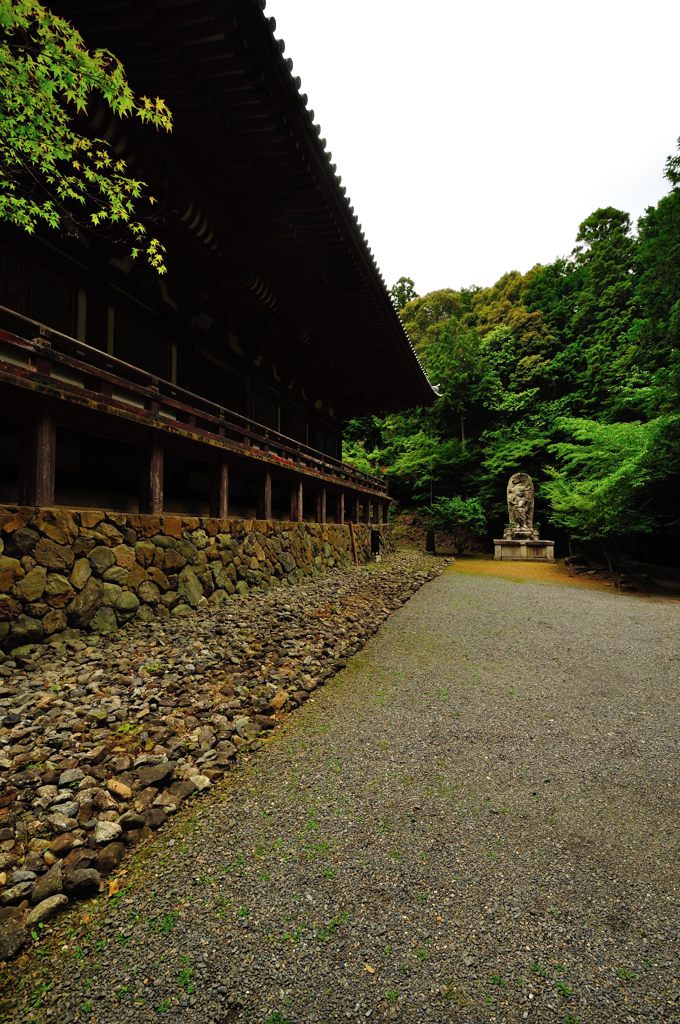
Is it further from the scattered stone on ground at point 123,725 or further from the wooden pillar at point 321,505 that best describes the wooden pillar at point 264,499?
the wooden pillar at point 321,505

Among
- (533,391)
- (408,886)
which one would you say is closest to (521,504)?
(533,391)

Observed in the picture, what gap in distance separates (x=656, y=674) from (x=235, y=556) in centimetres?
578

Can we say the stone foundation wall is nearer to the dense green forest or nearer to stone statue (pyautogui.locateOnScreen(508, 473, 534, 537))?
the dense green forest

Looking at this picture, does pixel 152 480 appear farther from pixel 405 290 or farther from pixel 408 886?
pixel 405 290

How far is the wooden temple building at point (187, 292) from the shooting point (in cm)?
388

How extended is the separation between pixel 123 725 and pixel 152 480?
3.26 metres

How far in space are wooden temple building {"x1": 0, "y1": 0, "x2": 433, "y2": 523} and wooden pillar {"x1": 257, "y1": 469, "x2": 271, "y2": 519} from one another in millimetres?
39

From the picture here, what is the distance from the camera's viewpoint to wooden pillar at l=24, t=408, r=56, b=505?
4090 millimetres

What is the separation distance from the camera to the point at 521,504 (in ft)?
63.7

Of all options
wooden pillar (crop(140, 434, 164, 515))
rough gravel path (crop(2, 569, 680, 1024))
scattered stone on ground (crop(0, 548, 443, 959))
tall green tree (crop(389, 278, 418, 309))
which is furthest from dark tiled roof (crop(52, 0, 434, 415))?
tall green tree (crop(389, 278, 418, 309))

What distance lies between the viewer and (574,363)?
918 inches

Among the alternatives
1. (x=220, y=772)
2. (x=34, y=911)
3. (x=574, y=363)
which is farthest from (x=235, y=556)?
(x=574, y=363)

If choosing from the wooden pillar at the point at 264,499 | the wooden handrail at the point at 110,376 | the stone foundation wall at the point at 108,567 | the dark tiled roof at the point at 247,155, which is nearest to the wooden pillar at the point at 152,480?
the stone foundation wall at the point at 108,567

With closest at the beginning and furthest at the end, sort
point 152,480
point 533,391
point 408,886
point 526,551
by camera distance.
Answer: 1. point 408,886
2. point 152,480
3. point 526,551
4. point 533,391
